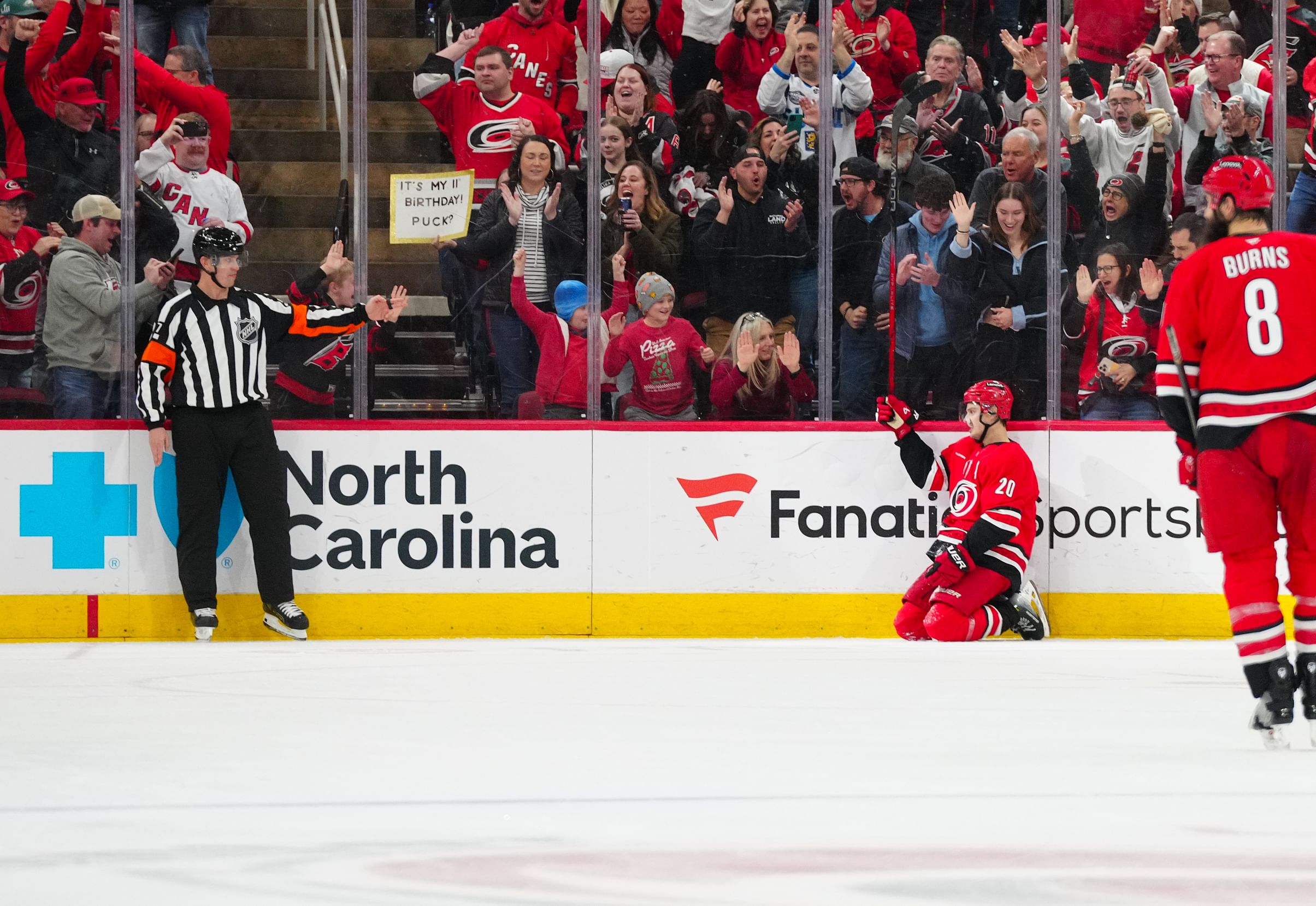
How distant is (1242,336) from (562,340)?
10.6ft

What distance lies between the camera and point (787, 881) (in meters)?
2.34

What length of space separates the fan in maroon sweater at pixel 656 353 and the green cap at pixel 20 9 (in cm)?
238

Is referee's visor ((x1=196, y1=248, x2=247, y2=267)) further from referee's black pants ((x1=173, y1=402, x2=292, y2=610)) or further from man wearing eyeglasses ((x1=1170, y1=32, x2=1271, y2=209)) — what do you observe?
man wearing eyeglasses ((x1=1170, y1=32, x2=1271, y2=209))

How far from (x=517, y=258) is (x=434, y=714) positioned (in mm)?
2692

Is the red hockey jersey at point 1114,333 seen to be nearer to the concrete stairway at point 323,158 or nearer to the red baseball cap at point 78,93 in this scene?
the concrete stairway at point 323,158

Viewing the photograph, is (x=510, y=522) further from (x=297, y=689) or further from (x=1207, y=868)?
(x=1207, y=868)

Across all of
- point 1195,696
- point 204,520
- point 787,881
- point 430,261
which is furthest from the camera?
point 430,261

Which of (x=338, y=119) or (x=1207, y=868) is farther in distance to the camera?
(x=338, y=119)

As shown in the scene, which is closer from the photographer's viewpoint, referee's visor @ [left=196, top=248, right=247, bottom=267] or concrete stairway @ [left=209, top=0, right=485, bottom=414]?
referee's visor @ [left=196, top=248, right=247, bottom=267]

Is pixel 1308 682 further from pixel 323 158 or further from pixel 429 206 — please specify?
pixel 323 158

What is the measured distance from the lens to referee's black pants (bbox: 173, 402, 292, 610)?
5.93 m

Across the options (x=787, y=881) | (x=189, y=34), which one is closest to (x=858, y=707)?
(x=787, y=881)

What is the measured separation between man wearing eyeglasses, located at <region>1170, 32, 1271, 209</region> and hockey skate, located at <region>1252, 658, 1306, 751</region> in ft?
10.8

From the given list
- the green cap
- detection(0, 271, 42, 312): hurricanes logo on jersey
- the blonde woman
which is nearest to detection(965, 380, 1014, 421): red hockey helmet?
the blonde woman
